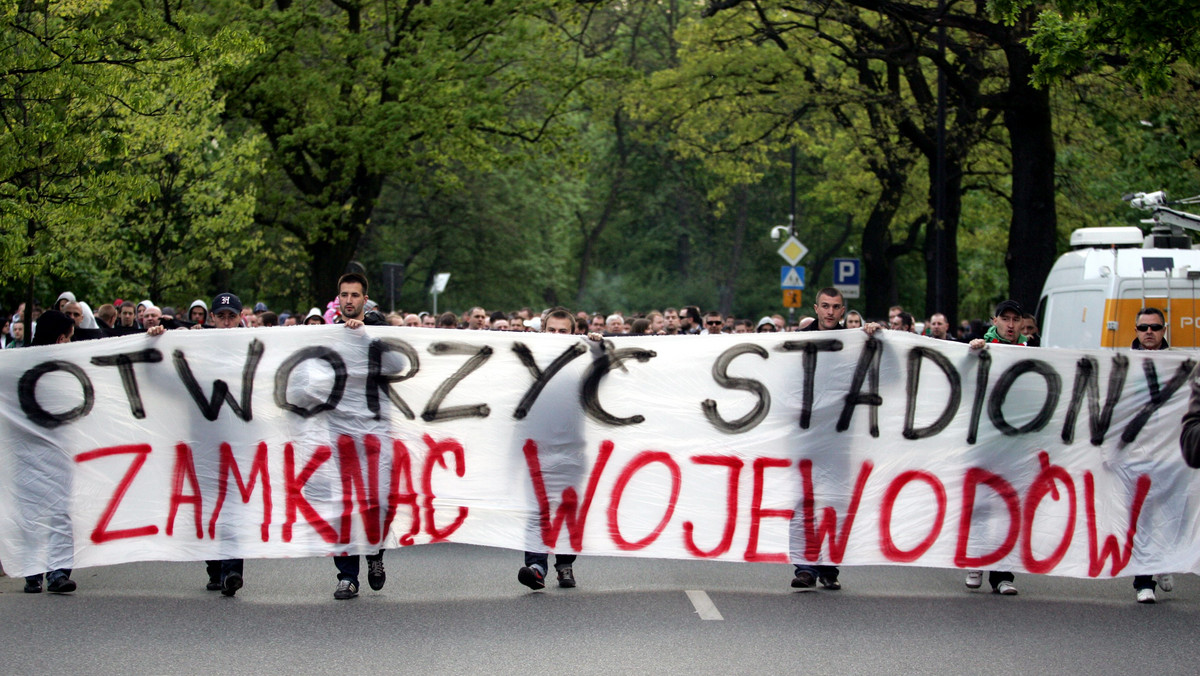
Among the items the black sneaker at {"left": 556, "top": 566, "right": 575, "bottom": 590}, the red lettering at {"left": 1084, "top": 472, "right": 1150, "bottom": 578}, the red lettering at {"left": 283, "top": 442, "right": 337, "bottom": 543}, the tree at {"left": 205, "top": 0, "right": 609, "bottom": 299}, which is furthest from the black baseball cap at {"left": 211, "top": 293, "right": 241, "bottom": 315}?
the tree at {"left": 205, "top": 0, "right": 609, "bottom": 299}

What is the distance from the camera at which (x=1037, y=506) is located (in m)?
8.50

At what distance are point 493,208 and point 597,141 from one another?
39.1ft

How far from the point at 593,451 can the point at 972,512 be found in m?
2.35

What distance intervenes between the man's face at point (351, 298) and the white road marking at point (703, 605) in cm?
267

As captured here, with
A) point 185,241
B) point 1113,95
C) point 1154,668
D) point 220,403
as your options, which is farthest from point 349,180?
point 1154,668

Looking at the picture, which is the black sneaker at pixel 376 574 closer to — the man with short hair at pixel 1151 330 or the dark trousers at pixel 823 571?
the dark trousers at pixel 823 571

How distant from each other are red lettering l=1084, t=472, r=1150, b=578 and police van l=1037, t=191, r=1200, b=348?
16.1 feet

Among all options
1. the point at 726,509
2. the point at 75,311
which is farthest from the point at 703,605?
the point at 75,311

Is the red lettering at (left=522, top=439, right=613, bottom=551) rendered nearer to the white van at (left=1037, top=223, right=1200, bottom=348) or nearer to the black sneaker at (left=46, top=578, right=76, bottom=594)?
the black sneaker at (left=46, top=578, right=76, bottom=594)

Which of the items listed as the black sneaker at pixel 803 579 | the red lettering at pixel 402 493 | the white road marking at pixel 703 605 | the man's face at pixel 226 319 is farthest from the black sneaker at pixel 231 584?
the black sneaker at pixel 803 579

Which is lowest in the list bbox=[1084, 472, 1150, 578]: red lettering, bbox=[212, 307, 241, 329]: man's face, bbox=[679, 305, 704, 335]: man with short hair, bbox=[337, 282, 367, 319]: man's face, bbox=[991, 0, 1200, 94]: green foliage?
bbox=[1084, 472, 1150, 578]: red lettering

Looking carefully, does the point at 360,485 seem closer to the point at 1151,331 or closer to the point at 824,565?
the point at 824,565

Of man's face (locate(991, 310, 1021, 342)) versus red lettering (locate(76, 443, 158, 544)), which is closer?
red lettering (locate(76, 443, 158, 544))

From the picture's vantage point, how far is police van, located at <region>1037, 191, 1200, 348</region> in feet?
44.2
